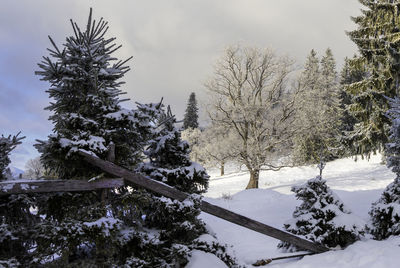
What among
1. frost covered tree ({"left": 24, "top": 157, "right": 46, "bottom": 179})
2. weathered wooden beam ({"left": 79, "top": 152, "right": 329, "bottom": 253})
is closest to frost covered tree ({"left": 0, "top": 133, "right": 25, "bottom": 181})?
weathered wooden beam ({"left": 79, "top": 152, "right": 329, "bottom": 253})

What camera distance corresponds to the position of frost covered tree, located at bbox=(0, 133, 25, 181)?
18.5ft

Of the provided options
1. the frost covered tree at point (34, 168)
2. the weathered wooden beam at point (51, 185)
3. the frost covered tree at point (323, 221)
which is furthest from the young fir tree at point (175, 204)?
the frost covered tree at point (34, 168)

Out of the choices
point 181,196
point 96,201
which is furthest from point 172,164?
point 96,201

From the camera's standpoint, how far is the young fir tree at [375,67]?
12820 mm

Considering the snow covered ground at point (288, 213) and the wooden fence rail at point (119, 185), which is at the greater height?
the wooden fence rail at point (119, 185)

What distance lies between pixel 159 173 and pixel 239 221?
251cm

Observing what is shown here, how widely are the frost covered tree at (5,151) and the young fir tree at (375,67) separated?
1469cm

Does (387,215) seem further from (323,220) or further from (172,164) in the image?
(172,164)

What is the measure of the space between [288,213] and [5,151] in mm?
12213

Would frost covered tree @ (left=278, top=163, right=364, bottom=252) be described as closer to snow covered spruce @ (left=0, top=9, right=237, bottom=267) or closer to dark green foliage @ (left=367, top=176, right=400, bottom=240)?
dark green foliage @ (left=367, top=176, right=400, bottom=240)

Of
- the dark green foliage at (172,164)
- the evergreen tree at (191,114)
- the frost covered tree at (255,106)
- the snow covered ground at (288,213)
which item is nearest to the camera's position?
the snow covered ground at (288,213)

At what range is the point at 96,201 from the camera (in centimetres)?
609

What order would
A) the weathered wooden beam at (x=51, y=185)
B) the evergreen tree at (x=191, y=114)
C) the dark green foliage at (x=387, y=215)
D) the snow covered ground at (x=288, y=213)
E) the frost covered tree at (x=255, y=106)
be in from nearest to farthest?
1. the weathered wooden beam at (x=51, y=185)
2. the snow covered ground at (x=288, y=213)
3. the dark green foliage at (x=387, y=215)
4. the frost covered tree at (x=255, y=106)
5. the evergreen tree at (x=191, y=114)

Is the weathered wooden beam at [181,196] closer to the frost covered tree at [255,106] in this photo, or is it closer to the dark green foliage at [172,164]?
the dark green foliage at [172,164]
